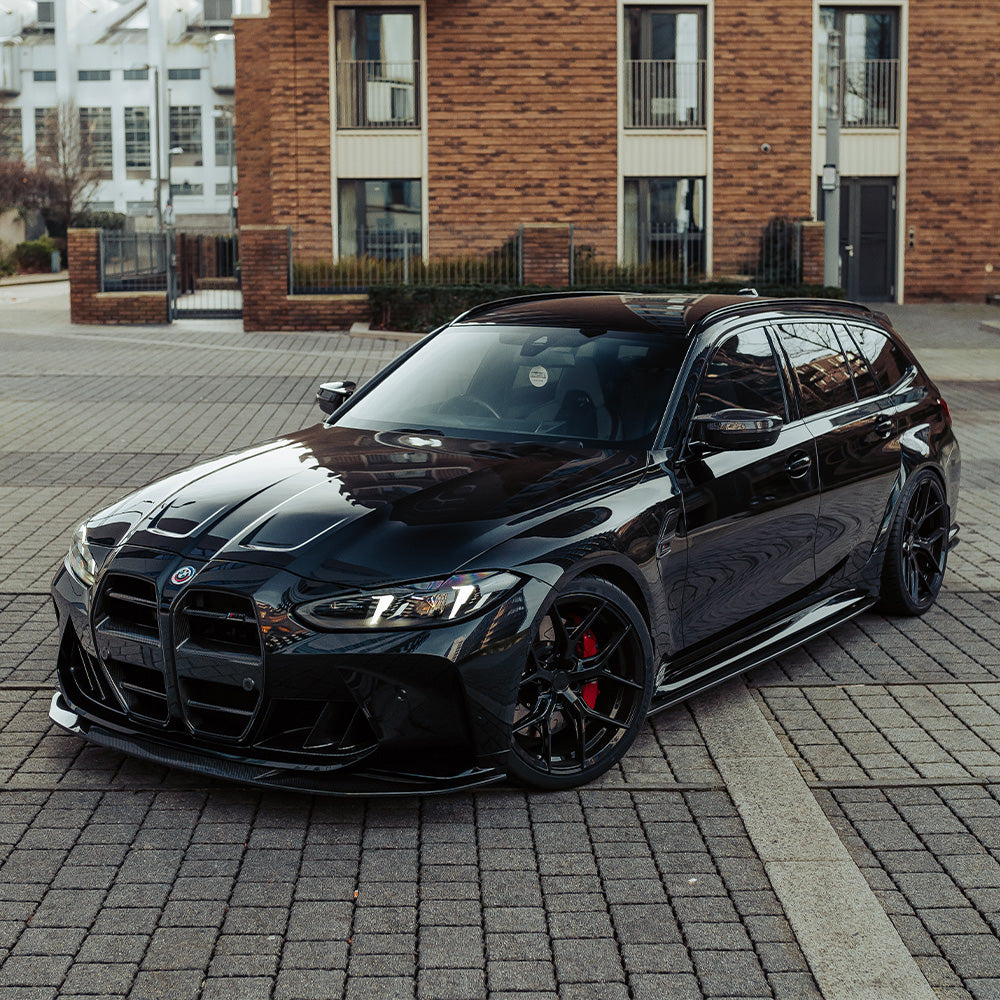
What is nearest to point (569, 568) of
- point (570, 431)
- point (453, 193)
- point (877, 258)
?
point (570, 431)

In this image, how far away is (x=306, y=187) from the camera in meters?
28.4

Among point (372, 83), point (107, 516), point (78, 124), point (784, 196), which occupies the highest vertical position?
point (78, 124)

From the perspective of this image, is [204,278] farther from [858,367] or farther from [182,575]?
[182,575]

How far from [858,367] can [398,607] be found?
3.14 m

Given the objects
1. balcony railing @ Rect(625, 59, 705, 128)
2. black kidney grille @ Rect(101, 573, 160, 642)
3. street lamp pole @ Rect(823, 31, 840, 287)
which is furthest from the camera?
balcony railing @ Rect(625, 59, 705, 128)

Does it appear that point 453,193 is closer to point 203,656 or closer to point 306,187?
point 306,187

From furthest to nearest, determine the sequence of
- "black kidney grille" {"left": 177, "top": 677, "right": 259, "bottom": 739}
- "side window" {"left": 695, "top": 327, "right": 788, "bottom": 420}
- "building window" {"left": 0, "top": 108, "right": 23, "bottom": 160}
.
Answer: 1. "building window" {"left": 0, "top": 108, "right": 23, "bottom": 160}
2. "side window" {"left": 695, "top": 327, "right": 788, "bottom": 420}
3. "black kidney grille" {"left": 177, "top": 677, "right": 259, "bottom": 739}

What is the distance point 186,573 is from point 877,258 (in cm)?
2781

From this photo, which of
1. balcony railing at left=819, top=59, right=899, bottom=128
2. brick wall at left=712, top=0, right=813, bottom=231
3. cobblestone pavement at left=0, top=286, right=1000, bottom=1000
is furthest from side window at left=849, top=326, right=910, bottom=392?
balcony railing at left=819, top=59, right=899, bottom=128

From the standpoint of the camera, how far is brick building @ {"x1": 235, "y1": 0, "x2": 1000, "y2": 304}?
2823 cm

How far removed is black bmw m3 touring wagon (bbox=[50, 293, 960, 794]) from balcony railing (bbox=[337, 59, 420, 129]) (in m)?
23.2

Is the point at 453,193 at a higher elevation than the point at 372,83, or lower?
lower

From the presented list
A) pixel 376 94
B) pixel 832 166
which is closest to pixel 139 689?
pixel 832 166

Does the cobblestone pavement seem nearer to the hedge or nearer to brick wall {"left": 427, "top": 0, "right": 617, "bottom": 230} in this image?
the hedge
